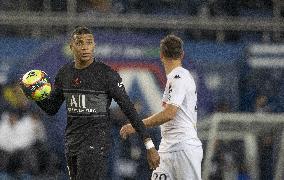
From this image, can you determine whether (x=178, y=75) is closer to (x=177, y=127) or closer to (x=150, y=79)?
(x=177, y=127)

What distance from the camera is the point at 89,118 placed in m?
6.29

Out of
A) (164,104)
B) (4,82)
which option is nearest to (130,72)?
(4,82)

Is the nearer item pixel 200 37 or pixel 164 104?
pixel 164 104

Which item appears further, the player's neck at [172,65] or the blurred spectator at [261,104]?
the blurred spectator at [261,104]

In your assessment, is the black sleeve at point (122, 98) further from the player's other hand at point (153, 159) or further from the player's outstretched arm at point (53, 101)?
the player's outstretched arm at point (53, 101)

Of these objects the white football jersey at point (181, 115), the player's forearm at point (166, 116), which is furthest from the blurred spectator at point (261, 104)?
the player's forearm at point (166, 116)

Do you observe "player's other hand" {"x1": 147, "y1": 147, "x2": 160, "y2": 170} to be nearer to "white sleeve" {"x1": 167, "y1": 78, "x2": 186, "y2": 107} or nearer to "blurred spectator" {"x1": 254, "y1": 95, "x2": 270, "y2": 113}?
"white sleeve" {"x1": 167, "y1": 78, "x2": 186, "y2": 107}

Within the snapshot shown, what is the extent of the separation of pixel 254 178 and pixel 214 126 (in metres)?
0.89

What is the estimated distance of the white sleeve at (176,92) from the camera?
22.0 ft

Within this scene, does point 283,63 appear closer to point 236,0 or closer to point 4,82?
point 236,0

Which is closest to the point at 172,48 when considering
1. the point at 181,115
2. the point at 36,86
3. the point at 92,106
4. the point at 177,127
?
the point at 181,115

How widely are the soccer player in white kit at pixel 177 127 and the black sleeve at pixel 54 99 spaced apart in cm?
63

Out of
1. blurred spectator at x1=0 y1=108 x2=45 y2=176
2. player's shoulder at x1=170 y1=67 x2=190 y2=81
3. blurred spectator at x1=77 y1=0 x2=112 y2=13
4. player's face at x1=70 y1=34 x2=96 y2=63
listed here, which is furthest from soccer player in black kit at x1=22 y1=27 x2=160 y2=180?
blurred spectator at x1=77 y1=0 x2=112 y2=13

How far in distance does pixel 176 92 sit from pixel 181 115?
0.26 meters
